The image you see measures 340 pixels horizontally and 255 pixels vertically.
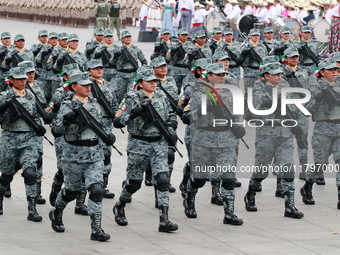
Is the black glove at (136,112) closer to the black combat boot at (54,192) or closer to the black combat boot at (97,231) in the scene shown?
the black combat boot at (97,231)

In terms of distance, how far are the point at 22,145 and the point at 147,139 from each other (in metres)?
1.72

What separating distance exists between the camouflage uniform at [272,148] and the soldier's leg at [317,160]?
74 centimetres

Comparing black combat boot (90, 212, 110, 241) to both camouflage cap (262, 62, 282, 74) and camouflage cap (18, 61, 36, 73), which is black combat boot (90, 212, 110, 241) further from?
camouflage cap (262, 62, 282, 74)

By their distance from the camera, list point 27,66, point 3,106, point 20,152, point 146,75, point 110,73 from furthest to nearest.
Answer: point 110,73, point 27,66, point 20,152, point 3,106, point 146,75

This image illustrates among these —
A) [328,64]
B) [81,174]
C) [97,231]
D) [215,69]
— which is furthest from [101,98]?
[328,64]

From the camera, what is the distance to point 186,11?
27.2m

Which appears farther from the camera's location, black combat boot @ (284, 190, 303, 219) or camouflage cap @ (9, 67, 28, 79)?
black combat boot @ (284, 190, 303, 219)

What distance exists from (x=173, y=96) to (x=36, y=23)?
3501 centimetres

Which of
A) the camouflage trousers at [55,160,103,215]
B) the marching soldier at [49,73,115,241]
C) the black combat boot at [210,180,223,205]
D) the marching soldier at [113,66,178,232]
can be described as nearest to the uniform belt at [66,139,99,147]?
the marching soldier at [49,73,115,241]

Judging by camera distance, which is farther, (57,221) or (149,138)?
(149,138)

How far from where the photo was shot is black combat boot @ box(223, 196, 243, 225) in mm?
8852

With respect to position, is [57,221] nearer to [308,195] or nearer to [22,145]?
[22,145]

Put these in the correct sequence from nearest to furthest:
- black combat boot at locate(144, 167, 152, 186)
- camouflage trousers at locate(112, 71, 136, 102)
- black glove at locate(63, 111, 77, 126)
Answer: 1. black glove at locate(63, 111, 77, 126)
2. black combat boot at locate(144, 167, 152, 186)
3. camouflage trousers at locate(112, 71, 136, 102)

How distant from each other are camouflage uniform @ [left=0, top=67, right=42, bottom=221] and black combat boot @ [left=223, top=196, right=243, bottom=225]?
241 cm
